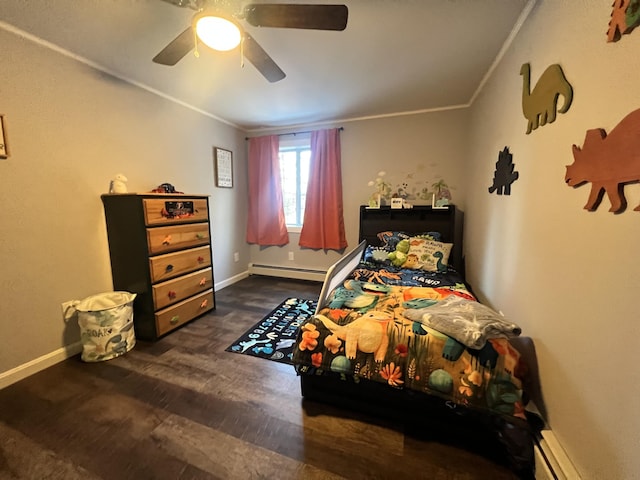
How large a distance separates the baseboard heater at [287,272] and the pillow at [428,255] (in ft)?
4.58

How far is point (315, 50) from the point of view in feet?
6.13

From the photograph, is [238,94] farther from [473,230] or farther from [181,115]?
[473,230]

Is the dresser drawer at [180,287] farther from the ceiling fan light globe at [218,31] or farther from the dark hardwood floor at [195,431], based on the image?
the ceiling fan light globe at [218,31]

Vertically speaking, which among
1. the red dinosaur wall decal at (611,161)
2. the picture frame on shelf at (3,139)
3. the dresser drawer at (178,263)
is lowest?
the dresser drawer at (178,263)

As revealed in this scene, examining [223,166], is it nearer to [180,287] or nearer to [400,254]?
[180,287]

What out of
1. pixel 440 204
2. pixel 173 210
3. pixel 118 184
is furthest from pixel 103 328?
pixel 440 204

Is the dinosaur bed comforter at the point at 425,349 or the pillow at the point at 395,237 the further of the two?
the pillow at the point at 395,237

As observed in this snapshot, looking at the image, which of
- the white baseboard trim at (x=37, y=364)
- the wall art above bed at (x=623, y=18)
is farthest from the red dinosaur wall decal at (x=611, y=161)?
the white baseboard trim at (x=37, y=364)

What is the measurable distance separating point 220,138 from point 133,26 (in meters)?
1.86

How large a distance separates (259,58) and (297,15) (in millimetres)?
434

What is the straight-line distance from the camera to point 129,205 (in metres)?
2.08

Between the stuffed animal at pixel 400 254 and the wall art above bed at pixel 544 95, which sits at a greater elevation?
the wall art above bed at pixel 544 95

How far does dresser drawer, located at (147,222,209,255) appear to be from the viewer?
2.12 m

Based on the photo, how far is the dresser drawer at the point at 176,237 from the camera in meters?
2.12
